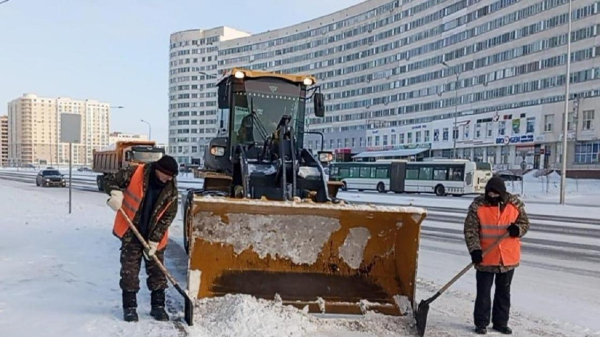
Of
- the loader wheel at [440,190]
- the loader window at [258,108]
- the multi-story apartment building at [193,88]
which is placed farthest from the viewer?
the multi-story apartment building at [193,88]

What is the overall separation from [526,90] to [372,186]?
30.6 m

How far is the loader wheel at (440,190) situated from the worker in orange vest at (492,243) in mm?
29309

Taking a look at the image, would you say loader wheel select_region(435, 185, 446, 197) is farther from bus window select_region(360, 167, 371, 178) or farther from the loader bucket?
the loader bucket

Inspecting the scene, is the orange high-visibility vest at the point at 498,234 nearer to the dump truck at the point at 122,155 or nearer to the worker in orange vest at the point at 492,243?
the worker in orange vest at the point at 492,243

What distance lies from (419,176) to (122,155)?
63.2 feet

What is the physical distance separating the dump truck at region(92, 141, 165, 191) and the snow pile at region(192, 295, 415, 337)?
20444mm

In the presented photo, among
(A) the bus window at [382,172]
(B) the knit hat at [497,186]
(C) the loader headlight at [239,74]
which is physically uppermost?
(C) the loader headlight at [239,74]

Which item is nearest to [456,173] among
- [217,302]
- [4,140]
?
[217,302]

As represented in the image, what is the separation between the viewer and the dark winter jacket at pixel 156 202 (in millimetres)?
4871

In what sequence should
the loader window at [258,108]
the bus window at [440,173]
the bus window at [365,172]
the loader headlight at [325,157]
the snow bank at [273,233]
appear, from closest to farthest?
the snow bank at [273,233]
the loader window at [258,108]
the loader headlight at [325,157]
the bus window at [440,173]
the bus window at [365,172]

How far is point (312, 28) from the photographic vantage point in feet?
320

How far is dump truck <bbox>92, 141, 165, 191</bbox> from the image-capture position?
26.2m

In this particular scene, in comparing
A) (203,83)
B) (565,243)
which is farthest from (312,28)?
(565,243)

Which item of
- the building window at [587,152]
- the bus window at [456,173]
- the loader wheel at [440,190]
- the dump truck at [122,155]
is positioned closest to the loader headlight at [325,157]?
the dump truck at [122,155]
